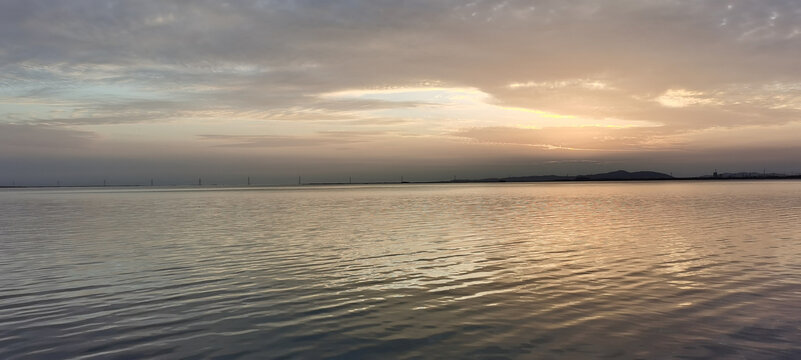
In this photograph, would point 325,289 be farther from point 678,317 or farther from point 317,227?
point 317,227

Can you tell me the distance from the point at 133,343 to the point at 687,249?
28.4 m

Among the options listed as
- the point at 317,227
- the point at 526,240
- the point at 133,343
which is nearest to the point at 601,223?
the point at 526,240

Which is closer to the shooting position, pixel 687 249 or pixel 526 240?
pixel 687 249

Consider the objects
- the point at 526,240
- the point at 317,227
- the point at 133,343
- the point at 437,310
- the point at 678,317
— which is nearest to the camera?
the point at 133,343

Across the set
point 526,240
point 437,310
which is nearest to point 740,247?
point 526,240

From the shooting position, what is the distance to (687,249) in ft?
93.7

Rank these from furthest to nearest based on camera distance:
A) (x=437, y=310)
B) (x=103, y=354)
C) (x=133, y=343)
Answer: (x=437, y=310) < (x=133, y=343) < (x=103, y=354)

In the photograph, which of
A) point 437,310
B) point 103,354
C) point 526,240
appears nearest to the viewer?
point 103,354

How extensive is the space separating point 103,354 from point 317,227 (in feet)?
108

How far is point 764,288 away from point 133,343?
21059 millimetres

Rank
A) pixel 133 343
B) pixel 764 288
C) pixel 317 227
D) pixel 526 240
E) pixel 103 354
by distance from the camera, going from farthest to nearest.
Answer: pixel 317 227
pixel 526 240
pixel 764 288
pixel 133 343
pixel 103 354

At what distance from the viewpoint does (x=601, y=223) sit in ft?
151

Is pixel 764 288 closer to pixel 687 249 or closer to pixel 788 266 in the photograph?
pixel 788 266

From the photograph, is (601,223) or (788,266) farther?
(601,223)
